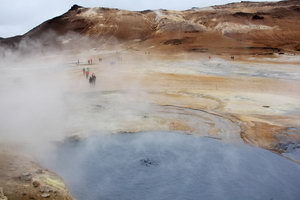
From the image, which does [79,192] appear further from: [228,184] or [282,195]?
[282,195]

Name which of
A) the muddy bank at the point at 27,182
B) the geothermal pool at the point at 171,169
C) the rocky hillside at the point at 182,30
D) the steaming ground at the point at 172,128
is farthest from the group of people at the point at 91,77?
the rocky hillside at the point at 182,30

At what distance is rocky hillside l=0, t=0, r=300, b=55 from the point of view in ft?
171

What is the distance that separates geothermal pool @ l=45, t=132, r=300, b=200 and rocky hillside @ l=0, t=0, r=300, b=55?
36910 millimetres

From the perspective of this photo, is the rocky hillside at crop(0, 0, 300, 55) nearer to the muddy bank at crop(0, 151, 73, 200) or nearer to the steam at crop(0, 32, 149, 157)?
the steam at crop(0, 32, 149, 157)

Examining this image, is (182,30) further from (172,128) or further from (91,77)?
(172,128)

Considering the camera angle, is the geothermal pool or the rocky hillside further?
the rocky hillside

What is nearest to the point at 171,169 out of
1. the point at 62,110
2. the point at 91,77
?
the point at 62,110

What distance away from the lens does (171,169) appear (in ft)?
28.6

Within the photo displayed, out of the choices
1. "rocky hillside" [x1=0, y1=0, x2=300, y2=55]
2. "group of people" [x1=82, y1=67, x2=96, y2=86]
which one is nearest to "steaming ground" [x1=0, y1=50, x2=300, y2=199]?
"group of people" [x1=82, y1=67, x2=96, y2=86]

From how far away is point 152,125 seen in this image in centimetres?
1255

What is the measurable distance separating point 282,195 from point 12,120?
951cm

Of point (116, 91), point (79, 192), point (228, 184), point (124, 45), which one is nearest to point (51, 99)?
point (116, 91)

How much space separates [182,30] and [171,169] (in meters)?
55.8

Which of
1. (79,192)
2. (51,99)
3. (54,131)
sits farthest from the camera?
(51,99)
